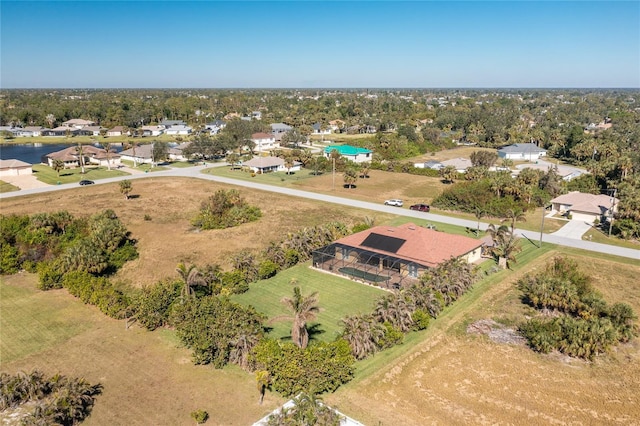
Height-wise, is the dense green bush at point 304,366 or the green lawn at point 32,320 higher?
the dense green bush at point 304,366

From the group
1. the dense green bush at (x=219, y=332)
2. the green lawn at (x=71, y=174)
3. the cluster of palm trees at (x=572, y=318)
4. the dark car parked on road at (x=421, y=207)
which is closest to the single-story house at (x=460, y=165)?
the dark car parked on road at (x=421, y=207)

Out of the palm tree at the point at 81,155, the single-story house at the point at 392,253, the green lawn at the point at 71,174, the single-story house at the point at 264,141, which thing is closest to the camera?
the single-story house at the point at 392,253

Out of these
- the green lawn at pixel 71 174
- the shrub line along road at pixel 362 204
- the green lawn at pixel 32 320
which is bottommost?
the green lawn at pixel 32 320

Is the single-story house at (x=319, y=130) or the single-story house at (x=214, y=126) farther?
the single-story house at (x=319, y=130)

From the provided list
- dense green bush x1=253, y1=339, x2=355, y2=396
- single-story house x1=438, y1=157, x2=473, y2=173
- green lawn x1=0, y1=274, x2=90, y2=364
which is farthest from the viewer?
single-story house x1=438, y1=157, x2=473, y2=173

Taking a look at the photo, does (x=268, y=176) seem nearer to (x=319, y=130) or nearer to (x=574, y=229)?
(x=574, y=229)

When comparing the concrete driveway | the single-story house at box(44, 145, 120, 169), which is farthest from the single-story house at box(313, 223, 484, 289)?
the single-story house at box(44, 145, 120, 169)

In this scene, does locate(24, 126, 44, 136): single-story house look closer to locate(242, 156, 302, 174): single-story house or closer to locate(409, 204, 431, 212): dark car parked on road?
locate(242, 156, 302, 174): single-story house

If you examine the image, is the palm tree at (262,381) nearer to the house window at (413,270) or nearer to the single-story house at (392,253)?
the single-story house at (392,253)
